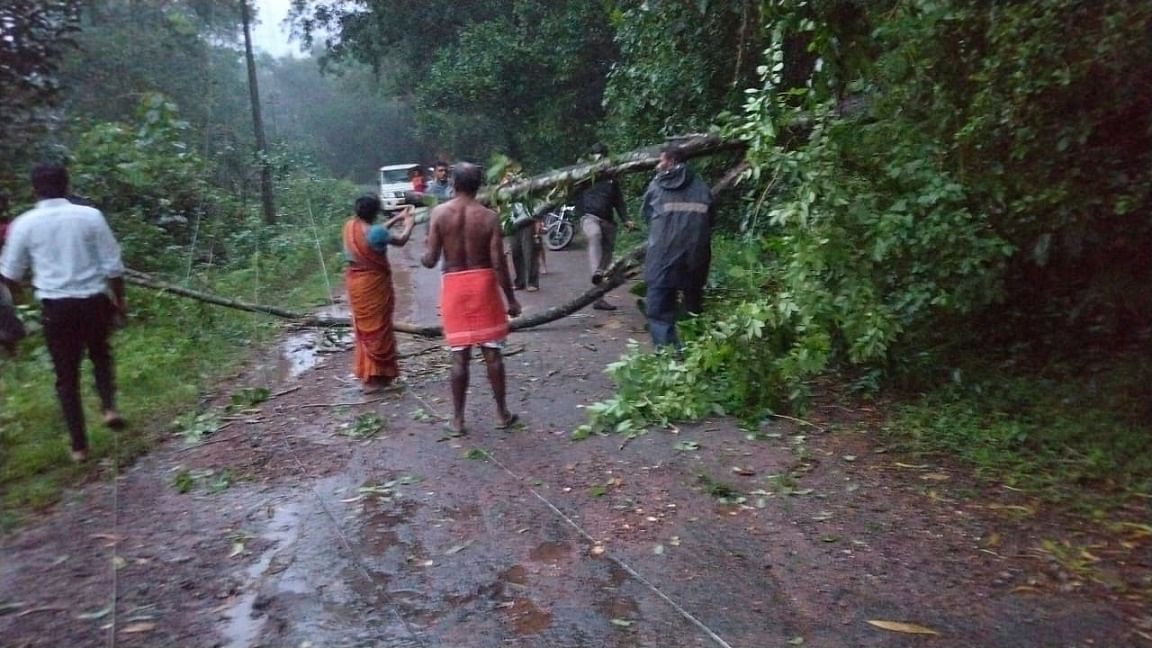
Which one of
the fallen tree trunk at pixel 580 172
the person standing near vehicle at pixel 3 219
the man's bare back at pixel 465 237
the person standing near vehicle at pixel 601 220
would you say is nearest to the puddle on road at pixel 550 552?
the man's bare back at pixel 465 237

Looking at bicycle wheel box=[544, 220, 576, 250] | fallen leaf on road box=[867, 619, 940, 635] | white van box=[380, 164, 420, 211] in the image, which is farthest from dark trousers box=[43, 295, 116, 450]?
white van box=[380, 164, 420, 211]

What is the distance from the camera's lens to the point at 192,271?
12.8m

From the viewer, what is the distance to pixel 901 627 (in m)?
3.53

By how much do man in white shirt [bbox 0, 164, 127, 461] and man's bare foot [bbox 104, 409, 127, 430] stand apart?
12.1 inches

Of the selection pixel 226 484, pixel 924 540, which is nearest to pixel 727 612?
pixel 924 540

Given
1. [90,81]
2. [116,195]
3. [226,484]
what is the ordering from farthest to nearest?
[90,81]
[116,195]
[226,484]

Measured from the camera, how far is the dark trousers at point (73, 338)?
18.2 ft

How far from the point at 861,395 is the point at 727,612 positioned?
3118 mm

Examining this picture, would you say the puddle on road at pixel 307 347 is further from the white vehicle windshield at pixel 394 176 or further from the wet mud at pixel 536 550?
the white vehicle windshield at pixel 394 176

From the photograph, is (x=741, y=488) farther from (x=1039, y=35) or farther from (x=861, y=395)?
(x=1039, y=35)

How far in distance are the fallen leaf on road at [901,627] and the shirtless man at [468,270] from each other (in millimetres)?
3098

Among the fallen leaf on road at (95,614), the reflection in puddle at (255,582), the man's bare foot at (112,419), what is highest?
the man's bare foot at (112,419)

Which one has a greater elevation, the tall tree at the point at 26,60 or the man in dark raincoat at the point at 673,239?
the tall tree at the point at 26,60

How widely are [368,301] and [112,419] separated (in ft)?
6.29
